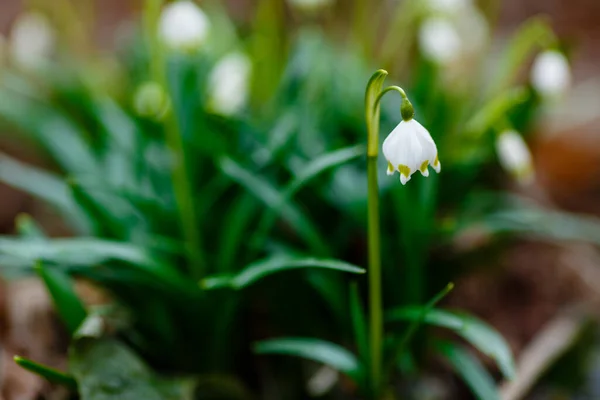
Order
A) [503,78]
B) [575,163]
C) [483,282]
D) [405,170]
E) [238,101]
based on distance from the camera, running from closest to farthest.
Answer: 1. [405,170]
2. [238,101]
3. [503,78]
4. [483,282]
5. [575,163]

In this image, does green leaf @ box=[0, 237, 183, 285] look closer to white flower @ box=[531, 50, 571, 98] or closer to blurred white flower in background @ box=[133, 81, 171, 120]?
blurred white flower in background @ box=[133, 81, 171, 120]

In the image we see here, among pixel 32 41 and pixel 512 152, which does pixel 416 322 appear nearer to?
pixel 512 152


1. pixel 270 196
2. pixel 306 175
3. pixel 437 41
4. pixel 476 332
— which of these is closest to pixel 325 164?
pixel 306 175

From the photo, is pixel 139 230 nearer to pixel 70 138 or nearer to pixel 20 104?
pixel 70 138

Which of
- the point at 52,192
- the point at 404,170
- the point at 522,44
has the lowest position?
the point at 404,170

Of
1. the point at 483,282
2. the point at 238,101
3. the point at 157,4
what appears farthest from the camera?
the point at 483,282

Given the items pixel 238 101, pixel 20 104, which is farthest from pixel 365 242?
pixel 20 104
